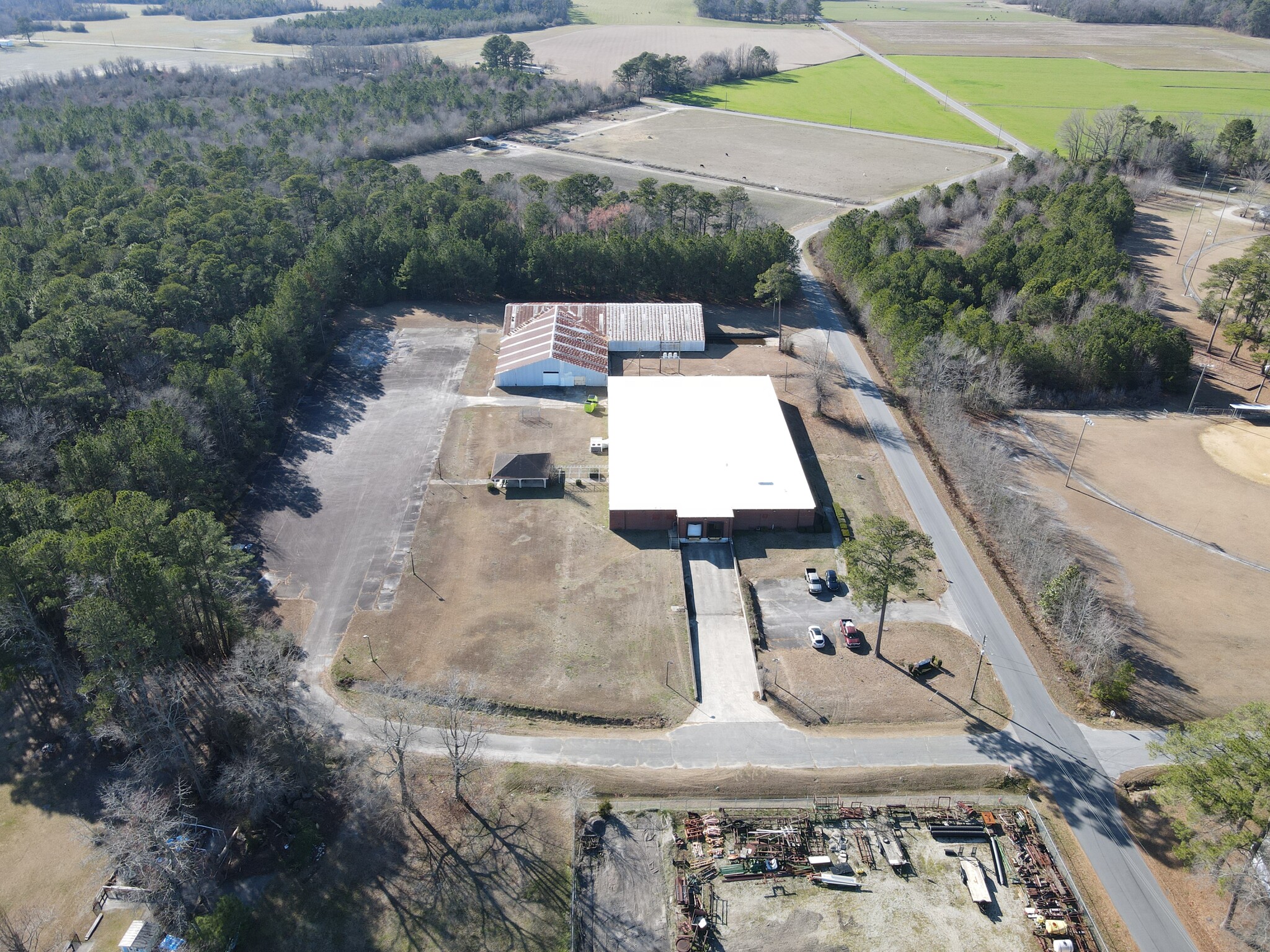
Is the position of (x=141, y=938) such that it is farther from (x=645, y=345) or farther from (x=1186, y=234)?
(x=1186, y=234)

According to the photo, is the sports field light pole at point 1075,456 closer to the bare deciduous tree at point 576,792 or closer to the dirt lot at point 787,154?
the bare deciduous tree at point 576,792

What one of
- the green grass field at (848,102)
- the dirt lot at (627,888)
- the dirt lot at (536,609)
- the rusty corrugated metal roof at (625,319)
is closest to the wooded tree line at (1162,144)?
the green grass field at (848,102)

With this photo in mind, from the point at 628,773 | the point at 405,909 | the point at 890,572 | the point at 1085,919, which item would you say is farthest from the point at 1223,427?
the point at 405,909

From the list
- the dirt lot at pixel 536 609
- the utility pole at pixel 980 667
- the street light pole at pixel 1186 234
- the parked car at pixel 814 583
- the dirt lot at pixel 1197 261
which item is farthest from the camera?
the street light pole at pixel 1186 234

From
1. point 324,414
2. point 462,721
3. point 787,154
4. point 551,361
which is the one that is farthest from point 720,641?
point 787,154

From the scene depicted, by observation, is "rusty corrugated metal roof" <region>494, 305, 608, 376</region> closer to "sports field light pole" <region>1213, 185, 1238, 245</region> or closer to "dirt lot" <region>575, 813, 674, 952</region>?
"dirt lot" <region>575, 813, 674, 952</region>

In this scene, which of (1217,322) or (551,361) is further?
(1217,322)
